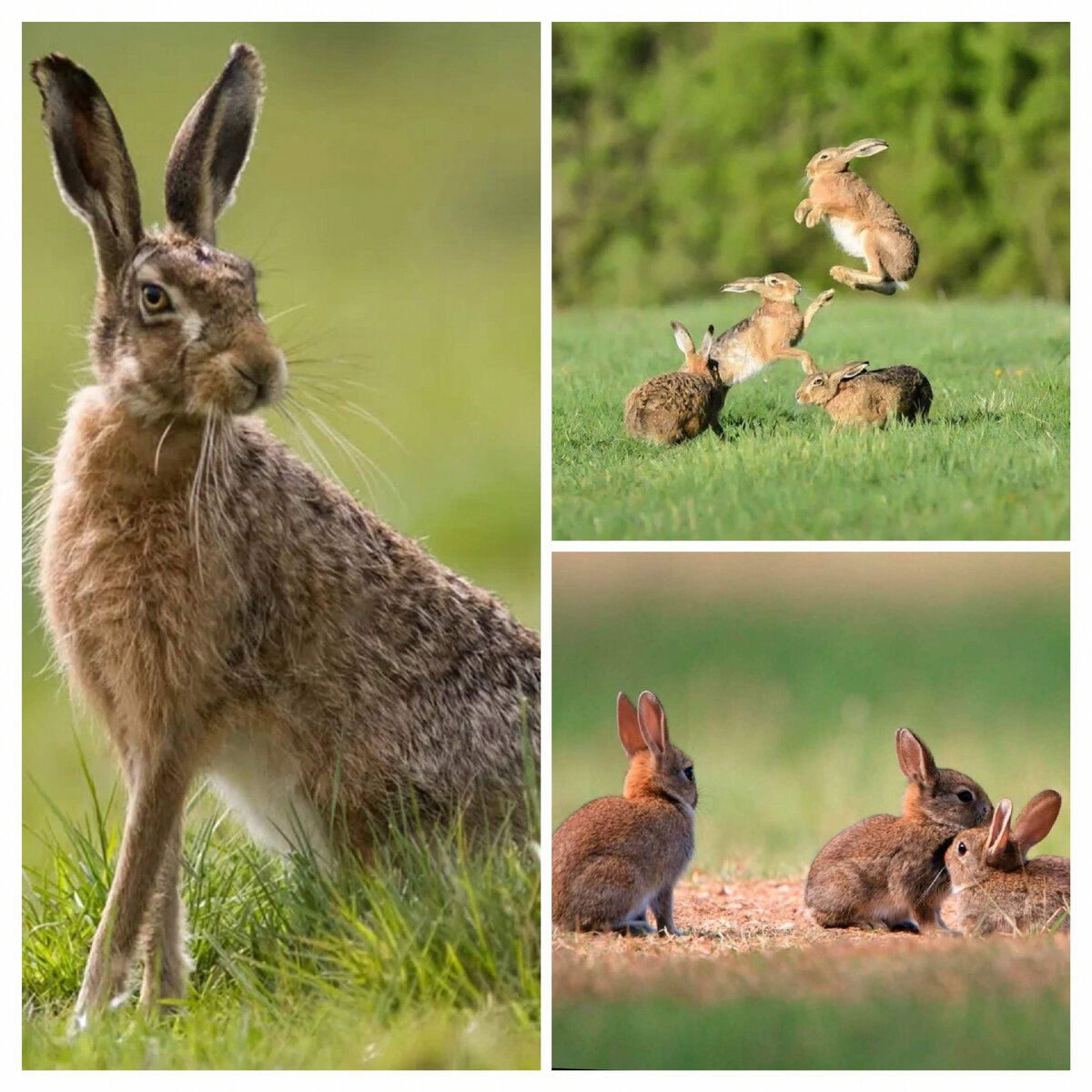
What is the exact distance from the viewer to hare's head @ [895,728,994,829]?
4.97m

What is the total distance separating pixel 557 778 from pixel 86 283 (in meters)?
1.91

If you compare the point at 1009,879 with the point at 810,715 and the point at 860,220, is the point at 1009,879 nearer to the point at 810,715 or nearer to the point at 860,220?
the point at 810,715

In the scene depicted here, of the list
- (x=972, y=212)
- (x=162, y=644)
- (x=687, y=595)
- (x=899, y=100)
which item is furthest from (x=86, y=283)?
(x=972, y=212)

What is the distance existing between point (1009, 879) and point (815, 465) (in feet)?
4.02

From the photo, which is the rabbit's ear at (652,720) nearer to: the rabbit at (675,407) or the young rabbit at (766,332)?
the rabbit at (675,407)

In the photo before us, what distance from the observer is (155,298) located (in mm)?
4277

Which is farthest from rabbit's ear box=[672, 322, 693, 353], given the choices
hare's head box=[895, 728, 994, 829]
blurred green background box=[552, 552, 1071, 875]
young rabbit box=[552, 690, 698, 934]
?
hare's head box=[895, 728, 994, 829]

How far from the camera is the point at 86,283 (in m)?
4.77

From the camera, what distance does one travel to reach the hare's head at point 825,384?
15.8ft

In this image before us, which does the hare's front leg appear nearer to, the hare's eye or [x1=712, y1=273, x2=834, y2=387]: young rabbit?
the hare's eye

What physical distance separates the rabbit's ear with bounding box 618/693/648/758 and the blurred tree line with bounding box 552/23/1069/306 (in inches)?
62.4

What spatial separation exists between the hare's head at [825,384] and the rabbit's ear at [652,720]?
90 centimetres

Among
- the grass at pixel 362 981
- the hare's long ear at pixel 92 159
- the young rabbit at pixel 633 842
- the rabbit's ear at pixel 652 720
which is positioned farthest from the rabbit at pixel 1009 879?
the hare's long ear at pixel 92 159
